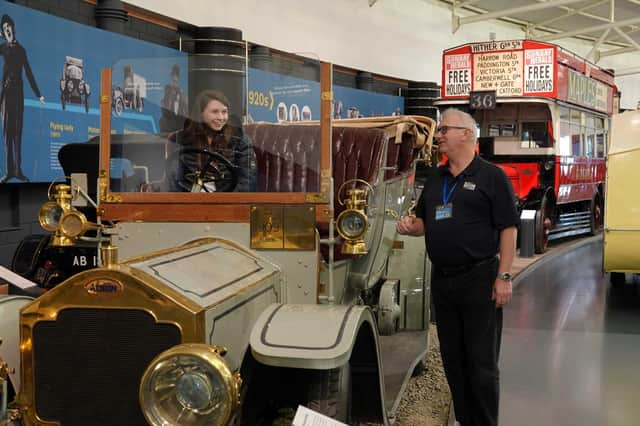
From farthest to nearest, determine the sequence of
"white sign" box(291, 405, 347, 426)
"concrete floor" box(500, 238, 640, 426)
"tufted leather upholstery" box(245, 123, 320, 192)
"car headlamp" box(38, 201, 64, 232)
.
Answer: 1. "concrete floor" box(500, 238, 640, 426)
2. "car headlamp" box(38, 201, 64, 232)
3. "tufted leather upholstery" box(245, 123, 320, 192)
4. "white sign" box(291, 405, 347, 426)

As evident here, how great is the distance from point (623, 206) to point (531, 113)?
15.9 ft

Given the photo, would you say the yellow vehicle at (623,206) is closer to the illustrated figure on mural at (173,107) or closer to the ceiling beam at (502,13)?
the illustrated figure on mural at (173,107)

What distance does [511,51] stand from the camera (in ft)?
32.4

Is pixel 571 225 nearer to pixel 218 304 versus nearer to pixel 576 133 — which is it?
pixel 576 133

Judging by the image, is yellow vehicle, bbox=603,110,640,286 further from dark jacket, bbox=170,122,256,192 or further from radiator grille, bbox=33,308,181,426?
radiator grille, bbox=33,308,181,426

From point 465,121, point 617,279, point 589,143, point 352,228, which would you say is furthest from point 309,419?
point 589,143

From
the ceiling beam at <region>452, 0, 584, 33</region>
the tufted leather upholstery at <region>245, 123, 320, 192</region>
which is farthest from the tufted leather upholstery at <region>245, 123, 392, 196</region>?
the ceiling beam at <region>452, 0, 584, 33</region>

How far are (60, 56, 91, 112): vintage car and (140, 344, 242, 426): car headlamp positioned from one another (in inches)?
200

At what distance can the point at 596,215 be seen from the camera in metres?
12.1

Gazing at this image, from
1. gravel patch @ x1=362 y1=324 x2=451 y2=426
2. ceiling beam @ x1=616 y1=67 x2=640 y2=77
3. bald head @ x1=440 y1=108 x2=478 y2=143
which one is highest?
ceiling beam @ x1=616 y1=67 x2=640 y2=77

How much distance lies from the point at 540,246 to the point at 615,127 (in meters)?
3.55

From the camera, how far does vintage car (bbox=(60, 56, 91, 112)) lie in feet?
20.5

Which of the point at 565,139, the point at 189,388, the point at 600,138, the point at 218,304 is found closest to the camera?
the point at 189,388

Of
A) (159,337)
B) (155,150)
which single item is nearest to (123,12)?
(155,150)
